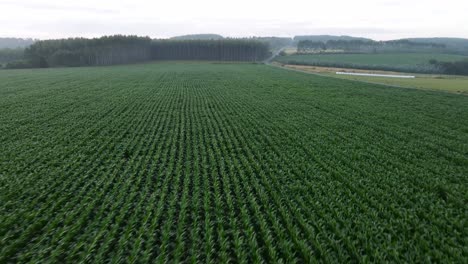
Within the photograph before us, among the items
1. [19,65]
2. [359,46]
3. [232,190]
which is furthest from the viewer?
[359,46]

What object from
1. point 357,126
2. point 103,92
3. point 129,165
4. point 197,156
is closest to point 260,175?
point 197,156

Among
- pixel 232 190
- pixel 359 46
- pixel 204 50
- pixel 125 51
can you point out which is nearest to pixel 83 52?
pixel 125 51

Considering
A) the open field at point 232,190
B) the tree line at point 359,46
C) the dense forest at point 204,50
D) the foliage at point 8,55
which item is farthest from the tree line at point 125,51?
the open field at point 232,190

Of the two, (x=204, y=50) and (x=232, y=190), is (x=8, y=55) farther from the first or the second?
(x=232, y=190)

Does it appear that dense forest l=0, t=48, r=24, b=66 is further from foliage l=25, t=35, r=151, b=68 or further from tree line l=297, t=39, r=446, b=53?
tree line l=297, t=39, r=446, b=53

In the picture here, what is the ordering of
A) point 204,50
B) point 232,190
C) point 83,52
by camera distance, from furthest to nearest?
point 204,50, point 83,52, point 232,190

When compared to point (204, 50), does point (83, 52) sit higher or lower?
lower

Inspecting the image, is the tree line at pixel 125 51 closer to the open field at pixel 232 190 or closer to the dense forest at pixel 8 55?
the dense forest at pixel 8 55

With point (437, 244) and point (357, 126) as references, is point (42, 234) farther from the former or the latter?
point (357, 126)
